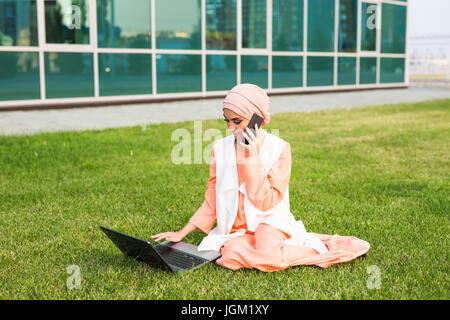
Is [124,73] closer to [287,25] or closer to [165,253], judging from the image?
[287,25]

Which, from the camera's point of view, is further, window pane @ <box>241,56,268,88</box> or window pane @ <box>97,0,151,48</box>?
window pane @ <box>241,56,268,88</box>

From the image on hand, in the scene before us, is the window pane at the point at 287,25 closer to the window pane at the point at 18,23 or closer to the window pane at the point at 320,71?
the window pane at the point at 320,71

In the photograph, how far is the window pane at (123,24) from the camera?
1170 cm

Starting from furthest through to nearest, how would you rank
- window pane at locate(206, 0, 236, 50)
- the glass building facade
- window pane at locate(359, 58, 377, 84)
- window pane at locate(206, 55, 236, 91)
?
window pane at locate(359, 58, 377, 84), window pane at locate(206, 55, 236, 91), window pane at locate(206, 0, 236, 50), the glass building facade

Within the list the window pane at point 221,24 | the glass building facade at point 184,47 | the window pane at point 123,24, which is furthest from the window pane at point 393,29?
the window pane at point 123,24

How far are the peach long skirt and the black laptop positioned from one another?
0.46 ft

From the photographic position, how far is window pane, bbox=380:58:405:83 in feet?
60.5

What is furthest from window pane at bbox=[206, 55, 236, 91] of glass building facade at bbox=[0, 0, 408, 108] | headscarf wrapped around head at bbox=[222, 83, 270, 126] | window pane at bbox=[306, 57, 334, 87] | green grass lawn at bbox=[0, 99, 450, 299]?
headscarf wrapped around head at bbox=[222, 83, 270, 126]

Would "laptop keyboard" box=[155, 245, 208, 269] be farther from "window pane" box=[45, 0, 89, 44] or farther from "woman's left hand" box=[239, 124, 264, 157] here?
"window pane" box=[45, 0, 89, 44]

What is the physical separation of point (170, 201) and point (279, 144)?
1.71m

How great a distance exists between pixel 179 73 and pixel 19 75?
3927 millimetres

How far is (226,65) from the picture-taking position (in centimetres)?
1397
